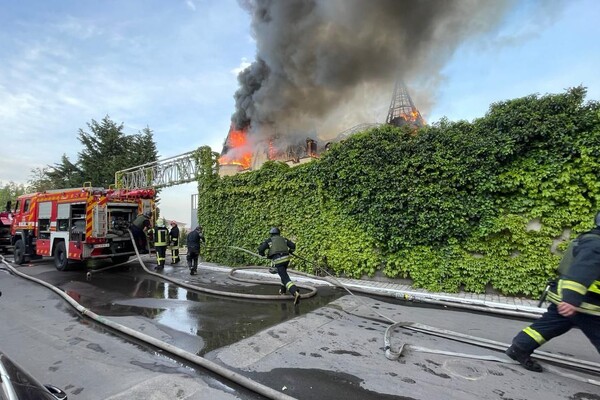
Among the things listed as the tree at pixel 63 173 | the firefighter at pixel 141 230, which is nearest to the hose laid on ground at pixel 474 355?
the firefighter at pixel 141 230

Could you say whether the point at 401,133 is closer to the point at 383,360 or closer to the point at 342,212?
the point at 342,212

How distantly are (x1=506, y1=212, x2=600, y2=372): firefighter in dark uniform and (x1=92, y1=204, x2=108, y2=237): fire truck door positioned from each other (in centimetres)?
989

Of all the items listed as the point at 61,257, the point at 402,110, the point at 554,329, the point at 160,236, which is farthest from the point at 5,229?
the point at 402,110

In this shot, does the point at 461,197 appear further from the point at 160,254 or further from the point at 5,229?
the point at 5,229

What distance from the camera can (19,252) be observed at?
11414mm

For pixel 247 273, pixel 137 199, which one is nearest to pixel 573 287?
pixel 247 273

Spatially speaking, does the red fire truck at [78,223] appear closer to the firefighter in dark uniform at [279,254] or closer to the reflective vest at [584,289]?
the firefighter in dark uniform at [279,254]

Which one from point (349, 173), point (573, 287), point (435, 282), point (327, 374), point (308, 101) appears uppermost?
point (308, 101)

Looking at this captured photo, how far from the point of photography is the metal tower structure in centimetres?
2021

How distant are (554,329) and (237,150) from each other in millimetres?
21395

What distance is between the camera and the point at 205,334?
4488 millimetres

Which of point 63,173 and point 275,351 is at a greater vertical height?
point 63,173

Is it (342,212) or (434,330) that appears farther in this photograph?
(342,212)

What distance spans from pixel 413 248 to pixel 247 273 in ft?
15.0
